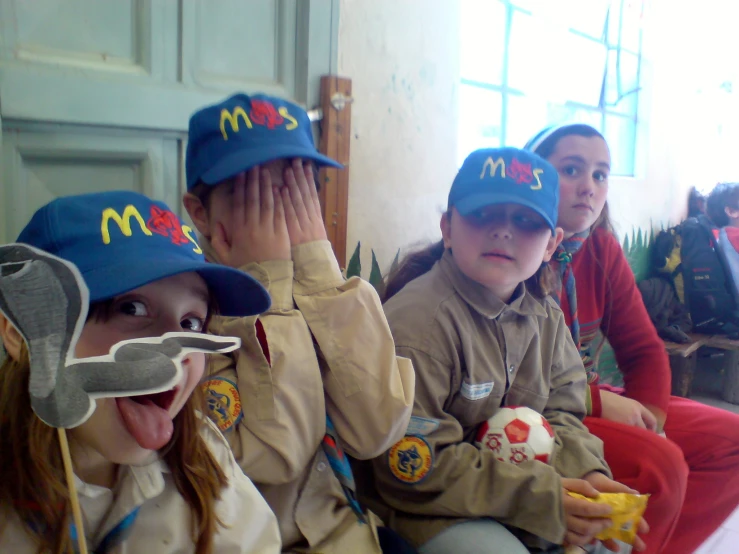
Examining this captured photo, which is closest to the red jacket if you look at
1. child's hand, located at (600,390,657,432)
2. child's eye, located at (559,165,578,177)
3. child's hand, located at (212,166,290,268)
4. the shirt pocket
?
child's hand, located at (600,390,657,432)

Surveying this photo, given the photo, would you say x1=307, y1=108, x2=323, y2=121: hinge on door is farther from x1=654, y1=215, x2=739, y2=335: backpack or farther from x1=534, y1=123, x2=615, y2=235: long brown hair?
x1=654, y1=215, x2=739, y2=335: backpack

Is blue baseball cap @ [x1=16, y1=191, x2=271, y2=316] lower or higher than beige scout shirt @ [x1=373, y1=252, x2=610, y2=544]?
higher

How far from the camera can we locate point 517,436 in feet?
3.34

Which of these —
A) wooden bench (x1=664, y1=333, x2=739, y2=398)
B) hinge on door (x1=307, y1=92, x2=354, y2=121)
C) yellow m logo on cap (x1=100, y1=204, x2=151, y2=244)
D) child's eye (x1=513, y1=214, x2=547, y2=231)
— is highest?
hinge on door (x1=307, y1=92, x2=354, y2=121)

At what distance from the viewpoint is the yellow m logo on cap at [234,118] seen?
0.86 metres

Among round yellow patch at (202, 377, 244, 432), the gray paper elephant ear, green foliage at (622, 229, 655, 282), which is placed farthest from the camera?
green foliage at (622, 229, 655, 282)

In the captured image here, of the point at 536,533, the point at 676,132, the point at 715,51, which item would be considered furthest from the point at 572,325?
the point at 715,51

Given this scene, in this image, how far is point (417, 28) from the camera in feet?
5.10

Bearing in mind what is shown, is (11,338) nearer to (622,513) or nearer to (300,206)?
(300,206)

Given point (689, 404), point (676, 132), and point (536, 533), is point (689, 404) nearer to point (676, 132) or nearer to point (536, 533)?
point (536, 533)

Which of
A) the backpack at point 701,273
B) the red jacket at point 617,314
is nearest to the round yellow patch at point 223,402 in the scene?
the red jacket at point 617,314

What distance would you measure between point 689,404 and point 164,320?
1.45 m

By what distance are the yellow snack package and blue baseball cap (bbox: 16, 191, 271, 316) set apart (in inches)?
27.7

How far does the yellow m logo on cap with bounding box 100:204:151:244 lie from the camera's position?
20.7 inches
